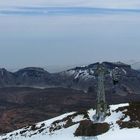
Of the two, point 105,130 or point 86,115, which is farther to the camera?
point 86,115

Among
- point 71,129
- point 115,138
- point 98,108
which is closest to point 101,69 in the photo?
point 98,108

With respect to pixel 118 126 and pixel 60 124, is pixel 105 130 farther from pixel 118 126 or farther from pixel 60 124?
pixel 60 124

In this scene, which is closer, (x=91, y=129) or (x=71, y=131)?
(x=91, y=129)

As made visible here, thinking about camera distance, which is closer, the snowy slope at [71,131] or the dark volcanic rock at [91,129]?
the snowy slope at [71,131]

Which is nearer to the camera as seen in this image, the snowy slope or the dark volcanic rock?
the snowy slope

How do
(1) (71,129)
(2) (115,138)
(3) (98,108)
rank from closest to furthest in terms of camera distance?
(2) (115,138) < (1) (71,129) < (3) (98,108)

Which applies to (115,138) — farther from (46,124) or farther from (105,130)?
(46,124)

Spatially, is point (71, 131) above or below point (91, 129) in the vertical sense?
below

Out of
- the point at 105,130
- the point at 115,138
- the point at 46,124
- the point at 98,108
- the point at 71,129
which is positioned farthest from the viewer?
the point at 46,124

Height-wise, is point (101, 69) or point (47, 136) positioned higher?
point (101, 69)

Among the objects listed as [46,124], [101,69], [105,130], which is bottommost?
[46,124]
